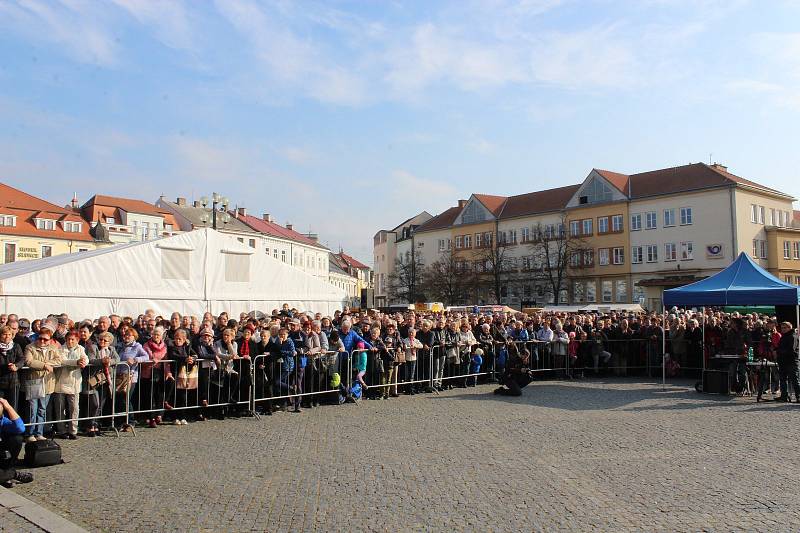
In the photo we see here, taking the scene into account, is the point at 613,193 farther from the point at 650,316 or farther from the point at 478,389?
the point at 478,389

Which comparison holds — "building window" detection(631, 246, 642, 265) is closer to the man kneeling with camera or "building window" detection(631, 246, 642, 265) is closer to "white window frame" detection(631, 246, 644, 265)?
"white window frame" detection(631, 246, 644, 265)

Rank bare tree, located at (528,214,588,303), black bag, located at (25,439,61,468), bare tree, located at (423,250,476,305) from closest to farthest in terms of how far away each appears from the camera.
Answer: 1. black bag, located at (25,439,61,468)
2. bare tree, located at (528,214,588,303)
3. bare tree, located at (423,250,476,305)

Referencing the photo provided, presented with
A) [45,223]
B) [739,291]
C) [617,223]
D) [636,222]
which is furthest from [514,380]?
[45,223]

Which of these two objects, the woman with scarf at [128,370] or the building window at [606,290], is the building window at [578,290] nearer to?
the building window at [606,290]

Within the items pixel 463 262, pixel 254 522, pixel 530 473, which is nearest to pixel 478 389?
pixel 530 473

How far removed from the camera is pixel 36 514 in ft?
21.3

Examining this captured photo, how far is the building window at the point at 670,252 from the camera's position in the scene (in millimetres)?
63844

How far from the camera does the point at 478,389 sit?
1736cm

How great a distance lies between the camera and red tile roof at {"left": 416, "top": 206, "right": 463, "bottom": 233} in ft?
306

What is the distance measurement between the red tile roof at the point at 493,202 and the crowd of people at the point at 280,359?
211 ft

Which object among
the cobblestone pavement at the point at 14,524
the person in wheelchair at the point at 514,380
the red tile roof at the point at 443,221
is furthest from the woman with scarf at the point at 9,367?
the red tile roof at the point at 443,221

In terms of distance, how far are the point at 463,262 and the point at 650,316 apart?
61.9 m

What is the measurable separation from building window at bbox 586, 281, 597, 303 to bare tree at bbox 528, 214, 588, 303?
241cm

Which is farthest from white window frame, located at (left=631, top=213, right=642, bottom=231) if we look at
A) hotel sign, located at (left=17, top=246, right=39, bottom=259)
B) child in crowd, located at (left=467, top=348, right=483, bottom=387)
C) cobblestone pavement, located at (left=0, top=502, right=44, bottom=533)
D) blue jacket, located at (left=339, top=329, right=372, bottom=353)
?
cobblestone pavement, located at (left=0, top=502, right=44, bottom=533)
